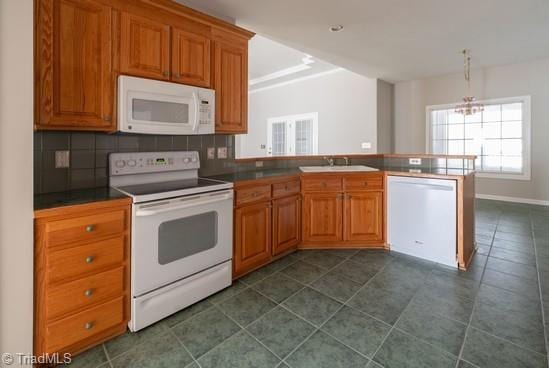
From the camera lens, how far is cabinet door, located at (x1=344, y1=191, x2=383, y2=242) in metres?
3.05

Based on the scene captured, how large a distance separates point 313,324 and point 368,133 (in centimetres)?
503

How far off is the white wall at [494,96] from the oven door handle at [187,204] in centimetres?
565

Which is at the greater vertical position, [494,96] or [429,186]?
[494,96]

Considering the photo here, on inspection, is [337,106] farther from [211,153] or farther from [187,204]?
[187,204]

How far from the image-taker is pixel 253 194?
249 cm

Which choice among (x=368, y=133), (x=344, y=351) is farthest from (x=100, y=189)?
(x=368, y=133)

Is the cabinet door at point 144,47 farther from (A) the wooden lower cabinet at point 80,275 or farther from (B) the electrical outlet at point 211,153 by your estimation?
(A) the wooden lower cabinet at point 80,275

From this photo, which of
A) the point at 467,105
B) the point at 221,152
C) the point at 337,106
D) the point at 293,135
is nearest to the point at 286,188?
the point at 221,152

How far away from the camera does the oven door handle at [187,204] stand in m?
1.70

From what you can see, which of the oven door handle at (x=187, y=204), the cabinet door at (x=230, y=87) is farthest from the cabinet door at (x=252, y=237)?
the cabinet door at (x=230, y=87)

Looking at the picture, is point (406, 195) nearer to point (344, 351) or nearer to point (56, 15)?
point (344, 351)

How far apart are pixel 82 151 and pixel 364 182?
2604 mm

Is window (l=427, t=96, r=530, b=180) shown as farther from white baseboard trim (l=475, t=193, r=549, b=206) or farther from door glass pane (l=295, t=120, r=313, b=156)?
door glass pane (l=295, t=120, r=313, b=156)

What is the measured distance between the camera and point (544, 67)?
195 inches
